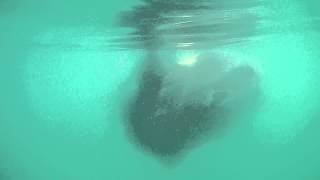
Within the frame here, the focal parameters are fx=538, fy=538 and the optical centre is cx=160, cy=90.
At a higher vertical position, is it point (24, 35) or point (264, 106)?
point (24, 35)

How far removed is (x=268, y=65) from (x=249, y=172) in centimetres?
23

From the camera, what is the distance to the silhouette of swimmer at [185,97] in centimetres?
108

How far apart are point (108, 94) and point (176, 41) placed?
17cm

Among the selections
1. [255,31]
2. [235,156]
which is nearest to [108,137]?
[235,156]

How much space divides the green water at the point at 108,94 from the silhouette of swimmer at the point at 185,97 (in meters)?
0.03

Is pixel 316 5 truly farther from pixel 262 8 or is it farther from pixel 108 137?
pixel 108 137

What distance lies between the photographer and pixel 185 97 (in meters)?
1.08

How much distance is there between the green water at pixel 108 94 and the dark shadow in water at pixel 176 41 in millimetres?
23

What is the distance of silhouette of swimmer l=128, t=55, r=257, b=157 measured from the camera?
1077 millimetres

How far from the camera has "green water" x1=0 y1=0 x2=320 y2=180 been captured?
3.57 feet

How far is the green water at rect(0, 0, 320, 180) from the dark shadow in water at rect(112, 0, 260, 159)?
23 millimetres

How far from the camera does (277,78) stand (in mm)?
1096

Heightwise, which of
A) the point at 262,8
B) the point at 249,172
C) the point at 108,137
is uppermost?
the point at 262,8

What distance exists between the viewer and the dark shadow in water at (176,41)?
1.07 metres
